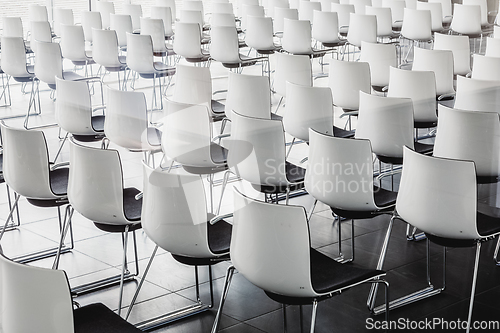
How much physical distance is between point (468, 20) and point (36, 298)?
9.10 meters

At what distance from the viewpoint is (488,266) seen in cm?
436

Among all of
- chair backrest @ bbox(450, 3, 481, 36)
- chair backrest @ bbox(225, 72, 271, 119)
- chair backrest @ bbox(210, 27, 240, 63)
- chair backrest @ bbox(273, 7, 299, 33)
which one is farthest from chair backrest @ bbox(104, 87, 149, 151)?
chair backrest @ bbox(450, 3, 481, 36)

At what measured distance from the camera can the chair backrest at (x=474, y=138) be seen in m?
4.23

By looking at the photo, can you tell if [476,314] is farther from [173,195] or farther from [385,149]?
[173,195]

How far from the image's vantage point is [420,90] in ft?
18.5

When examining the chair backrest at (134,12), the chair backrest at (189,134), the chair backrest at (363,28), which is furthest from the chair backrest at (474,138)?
the chair backrest at (134,12)

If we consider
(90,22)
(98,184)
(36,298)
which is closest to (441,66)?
(98,184)

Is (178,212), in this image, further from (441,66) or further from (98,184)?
(441,66)

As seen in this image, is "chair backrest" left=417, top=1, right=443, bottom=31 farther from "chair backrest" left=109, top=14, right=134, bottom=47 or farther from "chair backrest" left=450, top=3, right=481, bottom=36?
"chair backrest" left=109, top=14, right=134, bottom=47

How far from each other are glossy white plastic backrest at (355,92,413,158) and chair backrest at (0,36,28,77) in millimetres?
4698

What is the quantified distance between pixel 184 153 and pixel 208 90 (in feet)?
4.68

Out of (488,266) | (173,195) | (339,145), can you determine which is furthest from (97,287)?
(488,266)

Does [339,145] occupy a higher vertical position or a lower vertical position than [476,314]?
higher

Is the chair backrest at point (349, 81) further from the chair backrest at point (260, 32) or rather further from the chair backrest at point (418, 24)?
the chair backrest at point (418, 24)
